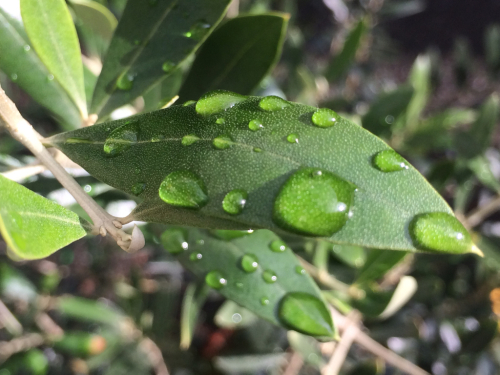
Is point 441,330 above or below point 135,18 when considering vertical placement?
below

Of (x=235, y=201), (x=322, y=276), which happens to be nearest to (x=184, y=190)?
(x=235, y=201)

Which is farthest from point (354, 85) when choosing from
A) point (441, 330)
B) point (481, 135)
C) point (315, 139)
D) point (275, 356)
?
point (315, 139)

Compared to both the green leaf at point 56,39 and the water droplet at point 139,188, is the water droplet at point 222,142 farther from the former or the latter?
the green leaf at point 56,39

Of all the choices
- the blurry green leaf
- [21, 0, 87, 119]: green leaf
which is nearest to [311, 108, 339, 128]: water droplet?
[21, 0, 87, 119]: green leaf

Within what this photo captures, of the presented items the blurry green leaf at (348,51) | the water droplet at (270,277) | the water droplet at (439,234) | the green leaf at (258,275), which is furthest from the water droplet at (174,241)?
the blurry green leaf at (348,51)

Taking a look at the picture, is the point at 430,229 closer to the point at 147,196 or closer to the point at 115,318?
the point at 147,196

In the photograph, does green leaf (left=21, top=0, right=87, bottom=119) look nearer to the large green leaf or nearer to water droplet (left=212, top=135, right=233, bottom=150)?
the large green leaf
